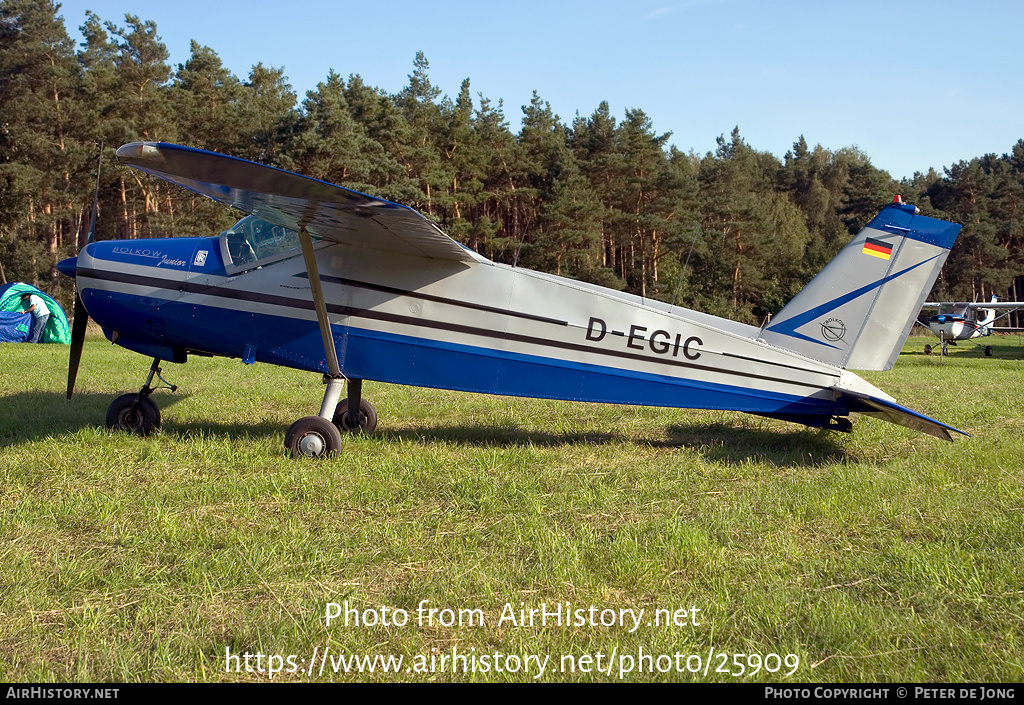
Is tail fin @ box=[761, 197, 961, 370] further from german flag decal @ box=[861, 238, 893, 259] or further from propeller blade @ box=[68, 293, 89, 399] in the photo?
propeller blade @ box=[68, 293, 89, 399]

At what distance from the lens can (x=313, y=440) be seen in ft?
22.3

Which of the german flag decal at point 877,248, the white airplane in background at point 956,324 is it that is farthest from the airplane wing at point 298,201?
the white airplane in background at point 956,324

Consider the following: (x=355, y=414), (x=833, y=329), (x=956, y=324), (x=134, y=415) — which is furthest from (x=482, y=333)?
(x=956, y=324)

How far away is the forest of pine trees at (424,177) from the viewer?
117 feet

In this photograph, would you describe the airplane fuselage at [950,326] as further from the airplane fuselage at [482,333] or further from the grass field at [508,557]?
the airplane fuselage at [482,333]

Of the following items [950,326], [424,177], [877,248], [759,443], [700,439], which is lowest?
[700,439]

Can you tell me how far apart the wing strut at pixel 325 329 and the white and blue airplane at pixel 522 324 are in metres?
0.02

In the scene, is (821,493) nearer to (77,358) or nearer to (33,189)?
(77,358)

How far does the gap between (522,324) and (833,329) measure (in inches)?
120

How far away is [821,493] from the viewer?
5.63 metres

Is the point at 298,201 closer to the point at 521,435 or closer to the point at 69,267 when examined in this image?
the point at 69,267
